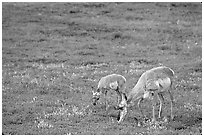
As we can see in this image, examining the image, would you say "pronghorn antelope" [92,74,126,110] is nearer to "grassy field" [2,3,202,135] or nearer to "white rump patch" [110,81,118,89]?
"white rump patch" [110,81,118,89]

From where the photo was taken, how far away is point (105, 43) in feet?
106

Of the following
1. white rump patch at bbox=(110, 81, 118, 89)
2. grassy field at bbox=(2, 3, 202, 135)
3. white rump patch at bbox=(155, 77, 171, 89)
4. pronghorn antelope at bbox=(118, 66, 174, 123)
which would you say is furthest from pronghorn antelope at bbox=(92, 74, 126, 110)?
white rump patch at bbox=(155, 77, 171, 89)

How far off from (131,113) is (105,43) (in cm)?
1697

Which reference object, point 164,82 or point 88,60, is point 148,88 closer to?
point 164,82

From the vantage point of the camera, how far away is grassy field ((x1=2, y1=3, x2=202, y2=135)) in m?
15.2

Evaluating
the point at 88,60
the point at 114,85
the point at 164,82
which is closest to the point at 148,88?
the point at 164,82

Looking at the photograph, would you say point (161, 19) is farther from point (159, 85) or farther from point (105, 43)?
point (159, 85)

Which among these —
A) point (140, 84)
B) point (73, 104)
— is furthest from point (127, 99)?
point (73, 104)

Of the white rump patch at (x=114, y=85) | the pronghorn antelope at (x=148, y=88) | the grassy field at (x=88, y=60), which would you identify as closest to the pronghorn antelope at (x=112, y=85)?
the white rump patch at (x=114, y=85)

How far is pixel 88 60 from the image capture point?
27.4 m

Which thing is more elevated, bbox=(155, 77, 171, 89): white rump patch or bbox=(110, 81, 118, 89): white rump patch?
bbox=(155, 77, 171, 89): white rump patch

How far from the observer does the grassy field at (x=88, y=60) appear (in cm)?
1519

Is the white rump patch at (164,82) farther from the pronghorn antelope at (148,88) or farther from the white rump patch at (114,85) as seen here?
the white rump patch at (114,85)

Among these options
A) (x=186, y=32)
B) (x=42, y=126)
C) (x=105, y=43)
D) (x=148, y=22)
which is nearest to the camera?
(x=42, y=126)
